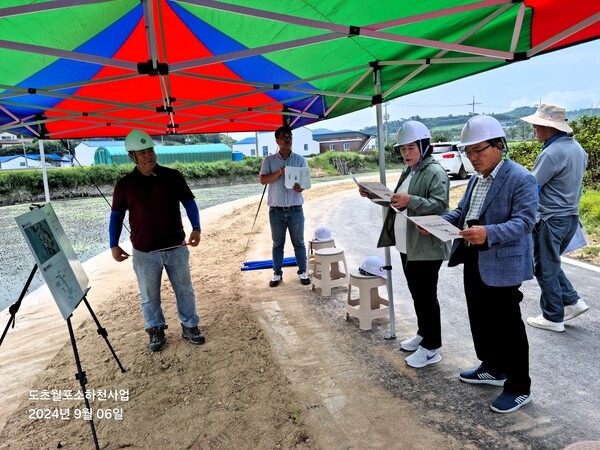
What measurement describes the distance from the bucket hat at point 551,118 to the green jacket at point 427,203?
104 centimetres

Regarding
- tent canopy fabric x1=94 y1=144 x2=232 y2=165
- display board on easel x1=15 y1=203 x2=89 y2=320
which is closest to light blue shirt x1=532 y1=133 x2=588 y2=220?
display board on easel x1=15 y1=203 x2=89 y2=320

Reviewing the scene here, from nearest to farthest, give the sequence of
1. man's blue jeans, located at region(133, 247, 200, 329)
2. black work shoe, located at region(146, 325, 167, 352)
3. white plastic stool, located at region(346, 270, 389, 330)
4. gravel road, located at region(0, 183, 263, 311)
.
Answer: man's blue jeans, located at region(133, 247, 200, 329) < black work shoe, located at region(146, 325, 167, 352) < white plastic stool, located at region(346, 270, 389, 330) < gravel road, located at region(0, 183, 263, 311)

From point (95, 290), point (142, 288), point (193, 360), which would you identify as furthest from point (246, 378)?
point (95, 290)

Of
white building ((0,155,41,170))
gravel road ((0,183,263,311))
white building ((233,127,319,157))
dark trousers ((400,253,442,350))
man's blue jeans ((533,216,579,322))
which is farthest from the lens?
white building ((0,155,41,170))

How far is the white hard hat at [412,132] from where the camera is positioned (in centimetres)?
274

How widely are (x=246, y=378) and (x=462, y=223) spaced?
1930 mm

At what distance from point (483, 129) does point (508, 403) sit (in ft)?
5.41

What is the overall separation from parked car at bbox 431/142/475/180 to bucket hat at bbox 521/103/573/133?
1423cm

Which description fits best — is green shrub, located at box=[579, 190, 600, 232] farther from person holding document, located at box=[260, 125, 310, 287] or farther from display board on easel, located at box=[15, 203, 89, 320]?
display board on easel, located at box=[15, 203, 89, 320]

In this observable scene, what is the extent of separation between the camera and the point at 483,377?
9.07ft

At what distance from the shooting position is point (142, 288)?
3518mm

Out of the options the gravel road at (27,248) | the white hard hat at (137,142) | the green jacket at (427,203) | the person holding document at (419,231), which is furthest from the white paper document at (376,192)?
the gravel road at (27,248)

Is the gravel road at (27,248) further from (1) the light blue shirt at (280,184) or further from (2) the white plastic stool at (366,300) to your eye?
(2) the white plastic stool at (366,300)

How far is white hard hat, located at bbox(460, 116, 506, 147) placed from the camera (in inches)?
85.3
